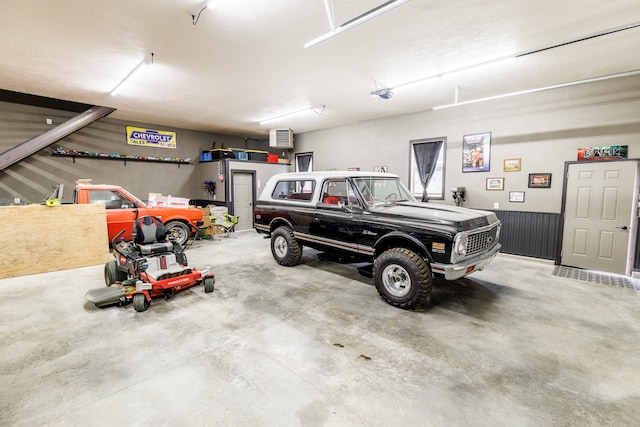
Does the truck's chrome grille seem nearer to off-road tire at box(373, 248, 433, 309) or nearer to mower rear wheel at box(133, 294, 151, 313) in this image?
off-road tire at box(373, 248, 433, 309)

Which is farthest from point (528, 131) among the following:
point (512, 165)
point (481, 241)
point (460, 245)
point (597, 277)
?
point (460, 245)

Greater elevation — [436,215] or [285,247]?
[436,215]

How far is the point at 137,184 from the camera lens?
29.6ft

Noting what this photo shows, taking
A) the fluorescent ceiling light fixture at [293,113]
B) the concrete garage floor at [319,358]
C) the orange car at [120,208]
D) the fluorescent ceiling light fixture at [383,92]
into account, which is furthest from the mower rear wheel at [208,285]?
the fluorescent ceiling light fixture at [293,113]

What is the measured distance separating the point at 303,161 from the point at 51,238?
7.48 m

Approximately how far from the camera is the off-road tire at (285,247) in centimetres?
534

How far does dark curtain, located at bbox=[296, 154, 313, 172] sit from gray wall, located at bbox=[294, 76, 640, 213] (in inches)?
116

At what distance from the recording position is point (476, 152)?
6.73m

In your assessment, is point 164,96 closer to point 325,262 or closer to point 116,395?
point 325,262

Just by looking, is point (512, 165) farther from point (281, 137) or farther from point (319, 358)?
point (281, 137)

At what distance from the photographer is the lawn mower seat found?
13.2 ft

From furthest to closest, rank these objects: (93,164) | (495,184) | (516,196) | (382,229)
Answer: (93,164), (495,184), (516,196), (382,229)

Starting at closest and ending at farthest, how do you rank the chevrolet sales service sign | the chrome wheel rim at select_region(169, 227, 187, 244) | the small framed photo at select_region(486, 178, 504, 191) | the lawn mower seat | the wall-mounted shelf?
the lawn mower seat < the small framed photo at select_region(486, 178, 504, 191) < the chrome wheel rim at select_region(169, 227, 187, 244) < the wall-mounted shelf < the chevrolet sales service sign

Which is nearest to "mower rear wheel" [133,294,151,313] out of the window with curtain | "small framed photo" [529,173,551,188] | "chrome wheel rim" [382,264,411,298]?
"chrome wheel rim" [382,264,411,298]
